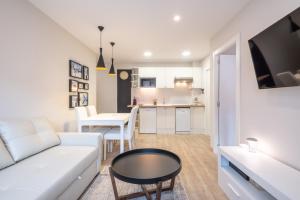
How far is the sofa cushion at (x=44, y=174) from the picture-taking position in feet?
3.65

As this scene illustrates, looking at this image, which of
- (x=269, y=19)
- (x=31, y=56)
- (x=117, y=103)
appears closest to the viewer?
(x=269, y=19)

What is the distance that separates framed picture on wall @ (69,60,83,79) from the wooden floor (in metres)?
1.82

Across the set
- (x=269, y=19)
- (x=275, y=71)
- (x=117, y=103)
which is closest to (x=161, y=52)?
(x=117, y=103)

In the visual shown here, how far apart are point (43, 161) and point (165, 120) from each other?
366 centimetres

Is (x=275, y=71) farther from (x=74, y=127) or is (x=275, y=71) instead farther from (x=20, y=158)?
(x=74, y=127)

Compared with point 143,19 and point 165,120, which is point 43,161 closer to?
point 143,19

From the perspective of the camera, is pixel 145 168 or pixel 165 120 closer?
pixel 145 168

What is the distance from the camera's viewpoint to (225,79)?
311 cm

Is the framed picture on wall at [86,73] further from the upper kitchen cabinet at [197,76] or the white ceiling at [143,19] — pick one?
the upper kitchen cabinet at [197,76]

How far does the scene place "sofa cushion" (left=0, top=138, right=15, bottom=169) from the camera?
1.41 meters

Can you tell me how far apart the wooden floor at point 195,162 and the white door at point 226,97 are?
54 centimetres

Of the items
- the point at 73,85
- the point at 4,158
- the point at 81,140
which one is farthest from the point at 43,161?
the point at 73,85

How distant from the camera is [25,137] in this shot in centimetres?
173

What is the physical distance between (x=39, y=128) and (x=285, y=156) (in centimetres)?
282
